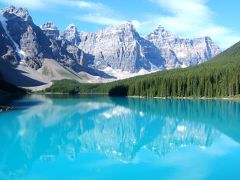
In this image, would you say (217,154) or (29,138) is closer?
(217,154)

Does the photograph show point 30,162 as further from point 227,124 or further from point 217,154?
point 227,124

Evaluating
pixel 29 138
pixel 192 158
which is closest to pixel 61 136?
pixel 29 138

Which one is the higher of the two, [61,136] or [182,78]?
[182,78]

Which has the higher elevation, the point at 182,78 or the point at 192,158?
the point at 182,78

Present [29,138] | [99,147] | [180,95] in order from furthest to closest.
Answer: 1. [180,95]
2. [29,138]
3. [99,147]

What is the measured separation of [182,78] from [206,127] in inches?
4123

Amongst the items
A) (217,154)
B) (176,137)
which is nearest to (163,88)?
(176,137)

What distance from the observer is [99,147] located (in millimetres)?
41562

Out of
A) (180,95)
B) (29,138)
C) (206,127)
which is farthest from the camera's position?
(180,95)

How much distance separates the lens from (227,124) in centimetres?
6088

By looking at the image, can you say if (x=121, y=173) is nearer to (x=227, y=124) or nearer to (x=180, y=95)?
(x=227, y=124)

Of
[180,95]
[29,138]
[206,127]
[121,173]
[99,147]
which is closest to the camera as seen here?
[121,173]

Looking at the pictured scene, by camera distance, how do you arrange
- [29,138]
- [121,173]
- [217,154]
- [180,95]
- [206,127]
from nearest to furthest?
[121,173] → [217,154] → [29,138] → [206,127] → [180,95]

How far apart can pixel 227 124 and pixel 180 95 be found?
321 ft
